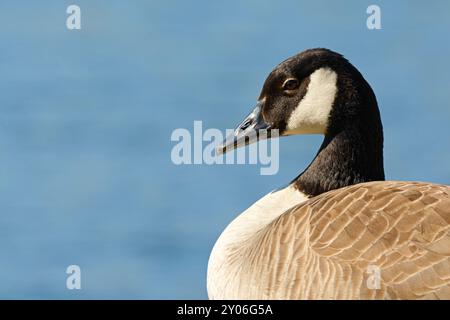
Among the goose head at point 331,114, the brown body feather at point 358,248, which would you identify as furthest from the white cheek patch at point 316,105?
the brown body feather at point 358,248

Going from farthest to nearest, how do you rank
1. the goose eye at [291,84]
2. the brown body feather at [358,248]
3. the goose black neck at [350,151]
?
the goose eye at [291,84]
the goose black neck at [350,151]
the brown body feather at [358,248]

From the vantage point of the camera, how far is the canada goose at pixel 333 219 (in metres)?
5.63

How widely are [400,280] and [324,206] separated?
0.65 meters

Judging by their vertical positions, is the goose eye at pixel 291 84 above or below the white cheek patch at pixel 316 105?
above

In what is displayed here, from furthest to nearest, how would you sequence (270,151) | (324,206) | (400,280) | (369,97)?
(270,151) → (369,97) → (324,206) → (400,280)

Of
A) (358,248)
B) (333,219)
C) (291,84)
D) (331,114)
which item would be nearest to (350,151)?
(331,114)

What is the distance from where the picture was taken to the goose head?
6586 mm

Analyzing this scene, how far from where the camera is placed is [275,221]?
6.26m

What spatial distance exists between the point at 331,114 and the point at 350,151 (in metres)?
0.25

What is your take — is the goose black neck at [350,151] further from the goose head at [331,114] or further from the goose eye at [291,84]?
the goose eye at [291,84]

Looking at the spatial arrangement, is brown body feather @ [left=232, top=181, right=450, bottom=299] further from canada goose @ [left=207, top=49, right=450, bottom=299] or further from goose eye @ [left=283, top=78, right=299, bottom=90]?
goose eye @ [left=283, top=78, right=299, bottom=90]

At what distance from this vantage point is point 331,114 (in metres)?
6.67
